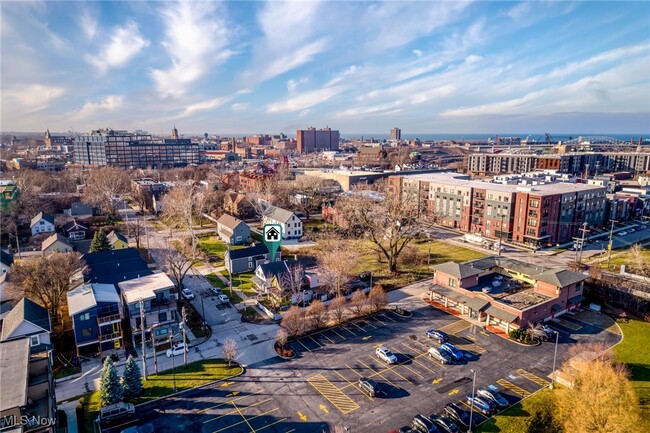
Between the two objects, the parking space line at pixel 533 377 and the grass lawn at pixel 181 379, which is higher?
the parking space line at pixel 533 377

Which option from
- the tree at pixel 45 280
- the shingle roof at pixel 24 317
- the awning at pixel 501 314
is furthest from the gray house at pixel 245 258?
the awning at pixel 501 314

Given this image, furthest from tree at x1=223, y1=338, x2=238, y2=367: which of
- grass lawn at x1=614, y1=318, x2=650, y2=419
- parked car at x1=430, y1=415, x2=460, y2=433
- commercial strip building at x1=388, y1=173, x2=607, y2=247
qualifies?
commercial strip building at x1=388, y1=173, x2=607, y2=247

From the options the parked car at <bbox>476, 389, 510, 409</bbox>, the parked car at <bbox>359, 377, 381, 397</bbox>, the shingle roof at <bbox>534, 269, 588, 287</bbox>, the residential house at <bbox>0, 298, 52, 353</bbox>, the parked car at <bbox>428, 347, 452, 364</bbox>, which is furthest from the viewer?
the shingle roof at <bbox>534, 269, 588, 287</bbox>

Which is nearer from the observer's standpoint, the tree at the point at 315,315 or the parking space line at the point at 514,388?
the parking space line at the point at 514,388

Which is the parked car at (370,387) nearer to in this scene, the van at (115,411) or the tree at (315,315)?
the tree at (315,315)

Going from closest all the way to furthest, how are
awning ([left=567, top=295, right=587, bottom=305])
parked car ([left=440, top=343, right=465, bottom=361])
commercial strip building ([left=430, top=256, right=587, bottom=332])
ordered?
1. parked car ([left=440, top=343, right=465, bottom=361])
2. commercial strip building ([left=430, top=256, right=587, bottom=332])
3. awning ([left=567, top=295, right=587, bottom=305])

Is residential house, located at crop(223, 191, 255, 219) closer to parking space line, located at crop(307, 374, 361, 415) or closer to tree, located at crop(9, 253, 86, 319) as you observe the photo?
tree, located at crop(9, 253, 86, 319)
